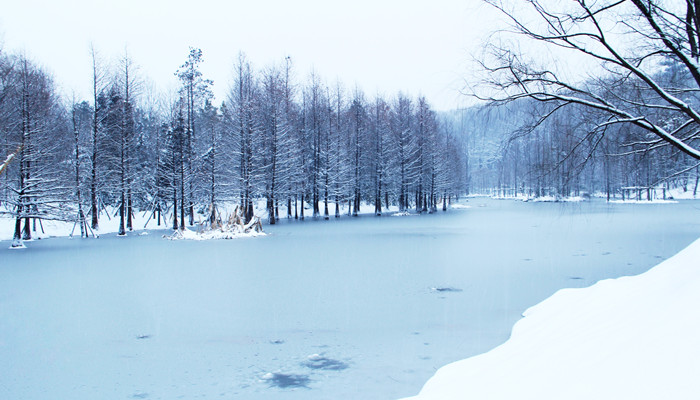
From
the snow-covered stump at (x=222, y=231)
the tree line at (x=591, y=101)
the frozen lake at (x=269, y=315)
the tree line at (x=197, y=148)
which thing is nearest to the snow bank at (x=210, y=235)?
the snow-covered stump at (x=222, y=231)

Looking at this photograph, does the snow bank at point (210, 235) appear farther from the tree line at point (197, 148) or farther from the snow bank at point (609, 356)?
the snow bank at point (609, 356)

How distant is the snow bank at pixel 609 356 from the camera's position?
270cm

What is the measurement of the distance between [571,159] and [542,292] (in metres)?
3.89

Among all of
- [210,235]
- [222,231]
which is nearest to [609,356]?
[210,235]

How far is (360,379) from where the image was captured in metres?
5.28

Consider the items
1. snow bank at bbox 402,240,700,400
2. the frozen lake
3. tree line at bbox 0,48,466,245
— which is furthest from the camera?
tree line at bbox 0,48,466,245

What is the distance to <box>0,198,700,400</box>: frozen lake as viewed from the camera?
536 cm

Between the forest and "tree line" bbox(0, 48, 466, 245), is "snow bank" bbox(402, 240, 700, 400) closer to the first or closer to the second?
the forest

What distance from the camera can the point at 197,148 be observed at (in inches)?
1412

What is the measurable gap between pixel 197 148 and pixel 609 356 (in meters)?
35.8

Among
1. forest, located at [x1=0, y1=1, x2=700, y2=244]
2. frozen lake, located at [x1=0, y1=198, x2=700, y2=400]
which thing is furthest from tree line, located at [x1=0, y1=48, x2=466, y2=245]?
frozen lake, located at [x1=0, y1=198, x2=700, y2=400]

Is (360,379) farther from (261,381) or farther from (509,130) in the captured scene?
(509,130)

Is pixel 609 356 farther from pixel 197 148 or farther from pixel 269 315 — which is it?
pixel 197 148

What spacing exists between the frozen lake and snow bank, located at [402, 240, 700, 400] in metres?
0.82
